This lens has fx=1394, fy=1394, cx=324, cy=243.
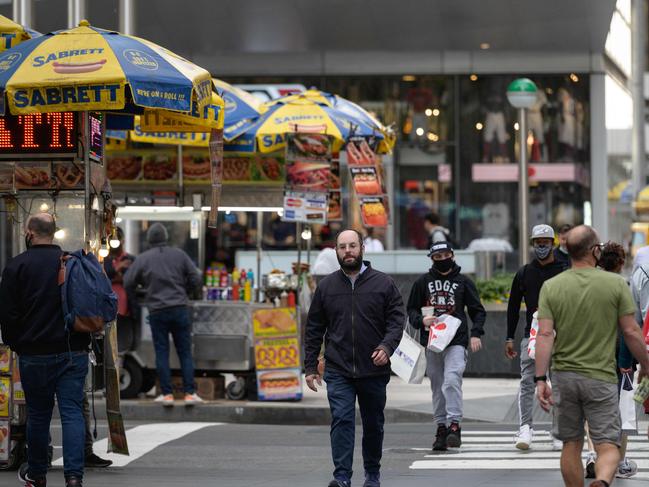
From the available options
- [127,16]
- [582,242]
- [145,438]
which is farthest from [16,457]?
[127,16]

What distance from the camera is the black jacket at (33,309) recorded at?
9.36m

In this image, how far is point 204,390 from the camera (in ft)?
52.7

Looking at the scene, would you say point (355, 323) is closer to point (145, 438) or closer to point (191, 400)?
point (145, 438)

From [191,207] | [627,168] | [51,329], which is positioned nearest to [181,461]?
[51,329]

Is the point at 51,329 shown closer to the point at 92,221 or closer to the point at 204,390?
the point at 92,221

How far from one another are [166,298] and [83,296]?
5779mm

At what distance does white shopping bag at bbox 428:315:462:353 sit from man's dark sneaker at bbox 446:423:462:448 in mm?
711

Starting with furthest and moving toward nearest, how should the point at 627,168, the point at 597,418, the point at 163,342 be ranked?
the point at 627,168 → the point at 163,342 → the point at 597,418

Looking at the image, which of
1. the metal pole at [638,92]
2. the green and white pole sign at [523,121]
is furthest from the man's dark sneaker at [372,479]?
the metal pole at [638,92]

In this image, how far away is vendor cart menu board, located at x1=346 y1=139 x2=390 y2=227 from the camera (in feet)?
59.3

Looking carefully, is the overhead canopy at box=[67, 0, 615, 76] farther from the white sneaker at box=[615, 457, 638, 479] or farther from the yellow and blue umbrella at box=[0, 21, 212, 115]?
the white sneaker at box=[615, 457, 638, 479]

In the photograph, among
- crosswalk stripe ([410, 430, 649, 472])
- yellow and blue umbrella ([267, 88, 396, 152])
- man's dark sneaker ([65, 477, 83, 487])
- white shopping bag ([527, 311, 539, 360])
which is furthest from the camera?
yellow and blue umbrella ([267, 88, 396, 152])

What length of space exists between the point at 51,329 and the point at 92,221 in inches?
83.7

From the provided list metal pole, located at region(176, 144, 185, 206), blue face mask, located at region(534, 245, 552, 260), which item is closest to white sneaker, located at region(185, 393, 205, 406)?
metal pole, located at region(176, 144, 185, 206)
